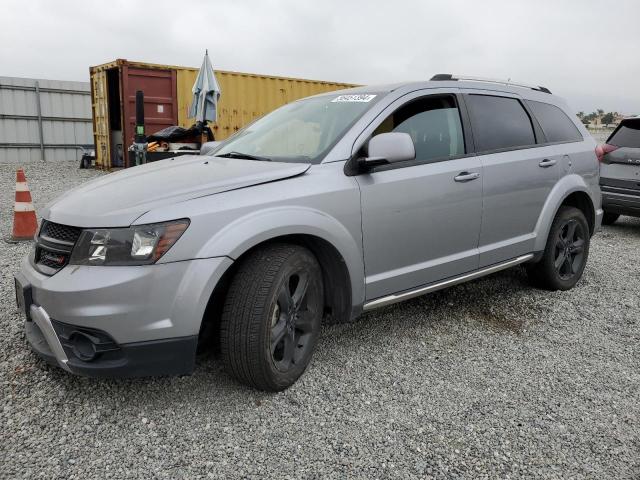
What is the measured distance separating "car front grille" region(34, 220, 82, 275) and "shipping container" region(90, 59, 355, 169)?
1032 cm

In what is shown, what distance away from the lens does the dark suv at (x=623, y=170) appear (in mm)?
7117

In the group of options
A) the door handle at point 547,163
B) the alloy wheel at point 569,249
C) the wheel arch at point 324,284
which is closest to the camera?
the wheel arch at point 324,284

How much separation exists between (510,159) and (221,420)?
8.80 feet

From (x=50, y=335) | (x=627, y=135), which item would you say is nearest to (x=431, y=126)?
(x=50, y=335)

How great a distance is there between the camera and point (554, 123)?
446cm

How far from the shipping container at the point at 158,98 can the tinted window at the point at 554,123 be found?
29.3ft

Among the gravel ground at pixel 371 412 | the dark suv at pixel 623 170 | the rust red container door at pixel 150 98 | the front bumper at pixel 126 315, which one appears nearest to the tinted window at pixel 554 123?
the gravel ground at pixel 371 412

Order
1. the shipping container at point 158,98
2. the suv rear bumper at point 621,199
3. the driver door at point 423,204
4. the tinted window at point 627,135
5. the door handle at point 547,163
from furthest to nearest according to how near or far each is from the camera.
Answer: the shipping container at point 158,98 < the tinted window at point 627,135 < the suv rear bumper at point 621,199 < the door handle at point 547,163 < the driver door at point 423,204

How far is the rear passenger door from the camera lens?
371 cm

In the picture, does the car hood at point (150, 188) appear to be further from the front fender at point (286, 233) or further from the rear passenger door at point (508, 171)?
the rear passenger door at point (508, 171)

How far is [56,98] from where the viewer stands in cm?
1700

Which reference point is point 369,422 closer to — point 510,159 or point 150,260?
point 150,260

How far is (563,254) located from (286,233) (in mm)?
2921

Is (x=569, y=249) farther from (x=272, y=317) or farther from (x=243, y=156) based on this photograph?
(x=272, y=317)
